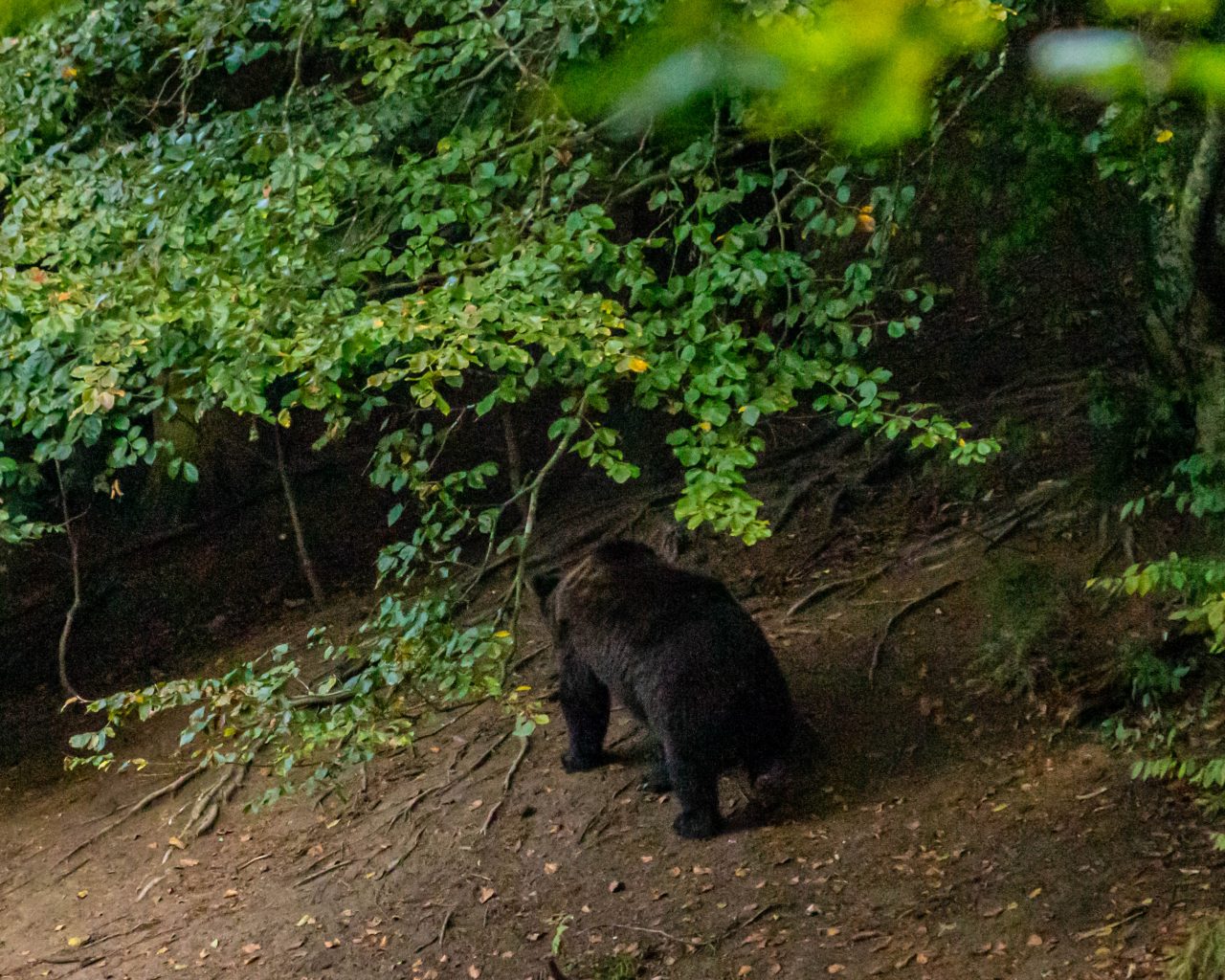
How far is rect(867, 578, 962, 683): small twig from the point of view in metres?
7.07

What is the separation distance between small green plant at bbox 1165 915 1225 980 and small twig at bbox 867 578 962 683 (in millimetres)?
2776

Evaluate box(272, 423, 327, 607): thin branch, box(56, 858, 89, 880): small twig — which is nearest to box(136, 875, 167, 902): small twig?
box(56, 858, 89, 880): small twig

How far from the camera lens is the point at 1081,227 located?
696 centimetres

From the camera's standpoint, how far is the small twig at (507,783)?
6707 millimetres

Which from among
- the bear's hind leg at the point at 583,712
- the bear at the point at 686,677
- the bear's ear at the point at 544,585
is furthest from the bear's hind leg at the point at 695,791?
the bear's ear at the point at 544,585

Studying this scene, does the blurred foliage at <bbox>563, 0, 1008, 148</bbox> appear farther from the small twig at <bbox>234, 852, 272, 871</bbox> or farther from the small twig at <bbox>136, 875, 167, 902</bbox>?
the small twig at <bbox>136, 875, 167, 902</bbox>

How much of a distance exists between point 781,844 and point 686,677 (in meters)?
0.92

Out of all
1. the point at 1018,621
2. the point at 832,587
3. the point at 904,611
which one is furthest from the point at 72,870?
the point at 1018,621

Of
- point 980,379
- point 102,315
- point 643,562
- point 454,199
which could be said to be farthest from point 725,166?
point 980,379

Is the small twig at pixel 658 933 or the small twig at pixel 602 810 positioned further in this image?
the small twig at pixel 602 810

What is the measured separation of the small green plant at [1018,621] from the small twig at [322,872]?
144 inches

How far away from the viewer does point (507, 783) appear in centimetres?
697

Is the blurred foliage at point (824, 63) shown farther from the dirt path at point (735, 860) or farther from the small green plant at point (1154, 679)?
the small green plant at point (1154, 679)

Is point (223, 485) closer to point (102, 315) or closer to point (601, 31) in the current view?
point (102, 315)
